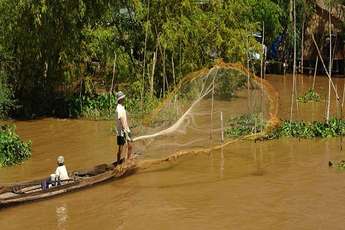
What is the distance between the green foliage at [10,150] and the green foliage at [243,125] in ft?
14.1

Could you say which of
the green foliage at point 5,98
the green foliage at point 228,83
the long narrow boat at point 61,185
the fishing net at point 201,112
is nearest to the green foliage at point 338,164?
the fishing net at point 201,112

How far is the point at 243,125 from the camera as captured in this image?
508 inches

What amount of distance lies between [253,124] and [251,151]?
0.76 meters

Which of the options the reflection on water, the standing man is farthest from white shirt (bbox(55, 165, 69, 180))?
the standing man

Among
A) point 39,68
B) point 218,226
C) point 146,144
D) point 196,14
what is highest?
point 196,14

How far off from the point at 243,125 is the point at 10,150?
492 cm

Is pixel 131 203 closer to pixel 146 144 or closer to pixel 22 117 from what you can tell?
pixel 146 144

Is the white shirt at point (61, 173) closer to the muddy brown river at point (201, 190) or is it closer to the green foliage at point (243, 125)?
the muddy brown river at point (201, 190)

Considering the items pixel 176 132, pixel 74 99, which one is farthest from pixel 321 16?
pixel 176 132

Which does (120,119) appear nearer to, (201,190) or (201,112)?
(201,190)

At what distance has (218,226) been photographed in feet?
25.9

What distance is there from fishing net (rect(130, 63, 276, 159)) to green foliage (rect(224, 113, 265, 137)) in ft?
0.23

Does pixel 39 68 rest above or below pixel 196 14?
below

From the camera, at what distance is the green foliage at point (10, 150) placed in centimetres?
1126
